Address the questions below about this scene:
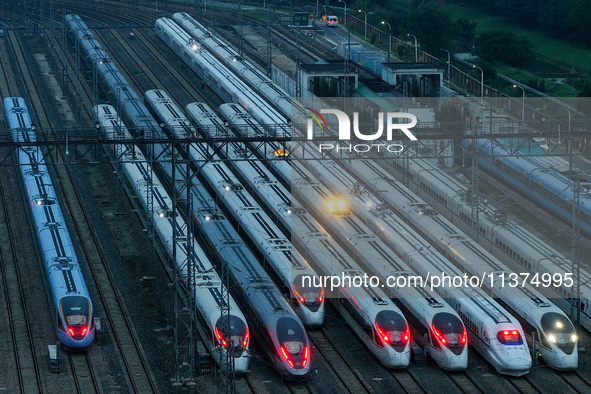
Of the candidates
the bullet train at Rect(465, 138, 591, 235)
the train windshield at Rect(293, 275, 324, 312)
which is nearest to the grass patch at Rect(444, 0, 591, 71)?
the bullet train at Rect(465, 138, 591, 235)

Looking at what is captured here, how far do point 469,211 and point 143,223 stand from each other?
19277 millimetres

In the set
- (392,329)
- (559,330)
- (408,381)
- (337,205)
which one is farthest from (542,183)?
(408,381)

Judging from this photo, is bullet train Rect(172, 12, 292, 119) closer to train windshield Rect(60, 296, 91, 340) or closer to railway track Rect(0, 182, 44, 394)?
railway track Rect(0, 182, 44, 394)

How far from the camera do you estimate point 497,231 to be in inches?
2608

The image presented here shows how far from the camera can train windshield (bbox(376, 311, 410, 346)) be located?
176 ft

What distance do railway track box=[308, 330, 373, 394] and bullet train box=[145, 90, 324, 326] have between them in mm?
803

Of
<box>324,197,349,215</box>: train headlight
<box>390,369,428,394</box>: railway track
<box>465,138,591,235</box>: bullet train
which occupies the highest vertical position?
<box>324,197,349,215</box>: train headlight

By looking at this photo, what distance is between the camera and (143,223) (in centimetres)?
7231

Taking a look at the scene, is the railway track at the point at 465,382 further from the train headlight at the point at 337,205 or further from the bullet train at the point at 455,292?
the train headlight at the point at 337,205

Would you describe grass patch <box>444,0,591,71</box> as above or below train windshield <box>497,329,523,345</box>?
below

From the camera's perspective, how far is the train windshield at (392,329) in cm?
5378

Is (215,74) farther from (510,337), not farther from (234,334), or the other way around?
(510,337)

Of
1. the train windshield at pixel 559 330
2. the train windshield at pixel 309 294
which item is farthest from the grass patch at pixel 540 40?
the train windshield at pixel 309 294

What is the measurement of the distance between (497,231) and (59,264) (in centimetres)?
2363
